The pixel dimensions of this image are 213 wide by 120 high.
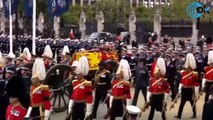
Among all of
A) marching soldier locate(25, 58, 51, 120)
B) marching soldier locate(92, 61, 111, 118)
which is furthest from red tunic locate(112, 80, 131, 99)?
marching soldier locate(25, 58, 51, 120)

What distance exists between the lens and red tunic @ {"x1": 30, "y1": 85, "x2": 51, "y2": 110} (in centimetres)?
1179

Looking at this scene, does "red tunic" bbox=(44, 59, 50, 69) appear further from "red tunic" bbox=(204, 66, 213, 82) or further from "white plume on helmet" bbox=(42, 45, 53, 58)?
"red tunic" bbox=(204, 66, 213, 82)

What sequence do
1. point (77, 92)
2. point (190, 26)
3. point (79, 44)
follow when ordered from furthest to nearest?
point (190, 26), point (79, 44), point (77, 92)

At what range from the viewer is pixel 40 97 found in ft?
39.0

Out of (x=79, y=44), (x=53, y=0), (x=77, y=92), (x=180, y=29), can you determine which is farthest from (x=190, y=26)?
(x=77, y=92)

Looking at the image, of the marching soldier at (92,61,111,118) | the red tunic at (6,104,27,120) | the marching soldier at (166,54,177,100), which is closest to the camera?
the red tunic at (6,104,27,120)

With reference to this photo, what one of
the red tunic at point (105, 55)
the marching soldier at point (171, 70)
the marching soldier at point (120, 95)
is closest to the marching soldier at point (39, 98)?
the marching soldier at point (120, 95)

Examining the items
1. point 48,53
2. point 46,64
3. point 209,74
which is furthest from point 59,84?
point 209,74

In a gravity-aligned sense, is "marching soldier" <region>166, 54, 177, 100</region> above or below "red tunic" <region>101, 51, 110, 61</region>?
below

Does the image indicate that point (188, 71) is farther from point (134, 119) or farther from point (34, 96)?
point (134, 119)

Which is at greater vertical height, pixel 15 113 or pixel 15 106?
pixel 15 106

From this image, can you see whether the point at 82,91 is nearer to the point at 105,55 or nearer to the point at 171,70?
the point at 171,70

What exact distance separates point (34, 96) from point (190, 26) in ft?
158

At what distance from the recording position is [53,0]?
27.0 metres
